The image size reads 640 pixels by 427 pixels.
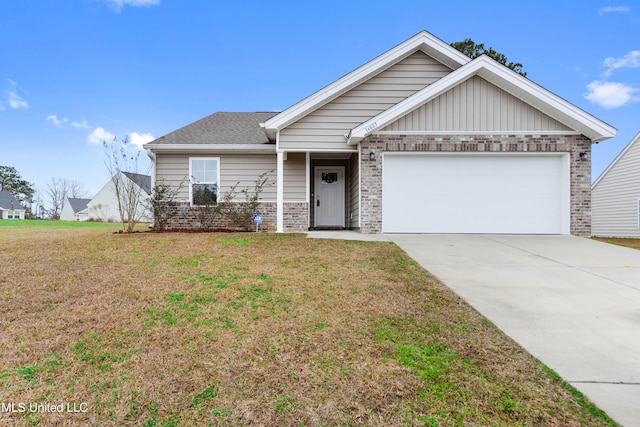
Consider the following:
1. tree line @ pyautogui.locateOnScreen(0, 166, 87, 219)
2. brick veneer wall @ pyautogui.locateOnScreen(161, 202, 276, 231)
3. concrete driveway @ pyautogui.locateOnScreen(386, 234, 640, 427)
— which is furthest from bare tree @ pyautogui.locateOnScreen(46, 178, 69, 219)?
concrete driveway @ pyautogui.locateOnScreen(386, 234, 640, 427)

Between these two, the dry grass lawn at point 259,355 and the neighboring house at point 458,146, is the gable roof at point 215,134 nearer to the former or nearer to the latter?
the neighboring house at point 458,146

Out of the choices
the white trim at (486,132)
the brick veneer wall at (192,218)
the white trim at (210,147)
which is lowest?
the brick veneer wall at (192,218)

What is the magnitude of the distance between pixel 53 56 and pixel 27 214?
4057 cm

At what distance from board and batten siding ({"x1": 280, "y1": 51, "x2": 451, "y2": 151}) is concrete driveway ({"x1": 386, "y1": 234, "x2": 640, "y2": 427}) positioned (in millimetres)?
4264

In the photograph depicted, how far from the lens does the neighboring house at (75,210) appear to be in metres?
44.0

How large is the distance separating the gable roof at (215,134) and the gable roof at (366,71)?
62.6 inches

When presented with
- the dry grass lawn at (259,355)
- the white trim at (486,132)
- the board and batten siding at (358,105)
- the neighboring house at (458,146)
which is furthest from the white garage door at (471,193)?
the dry grass lawn at (259,355)

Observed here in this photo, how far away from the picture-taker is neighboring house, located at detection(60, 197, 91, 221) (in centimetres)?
4403

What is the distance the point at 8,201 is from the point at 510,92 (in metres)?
54.9

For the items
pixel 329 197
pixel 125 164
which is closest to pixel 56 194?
pixel 125 164

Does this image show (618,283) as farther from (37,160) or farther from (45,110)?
(37,160)

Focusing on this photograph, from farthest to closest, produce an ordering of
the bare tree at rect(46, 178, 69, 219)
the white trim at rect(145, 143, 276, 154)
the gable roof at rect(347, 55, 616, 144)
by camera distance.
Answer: the bare tree at rect(46, 178, 69, 219) < the white trim at rect(145, 143, 276, 154) < the gable roof at rect(347, 55, 616, 144)

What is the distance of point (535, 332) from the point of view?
3.11m

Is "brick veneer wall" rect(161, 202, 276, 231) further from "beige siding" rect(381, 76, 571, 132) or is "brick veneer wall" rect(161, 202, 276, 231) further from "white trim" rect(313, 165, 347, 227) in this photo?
"beige siding" rect(381, 76, 571, 132)
